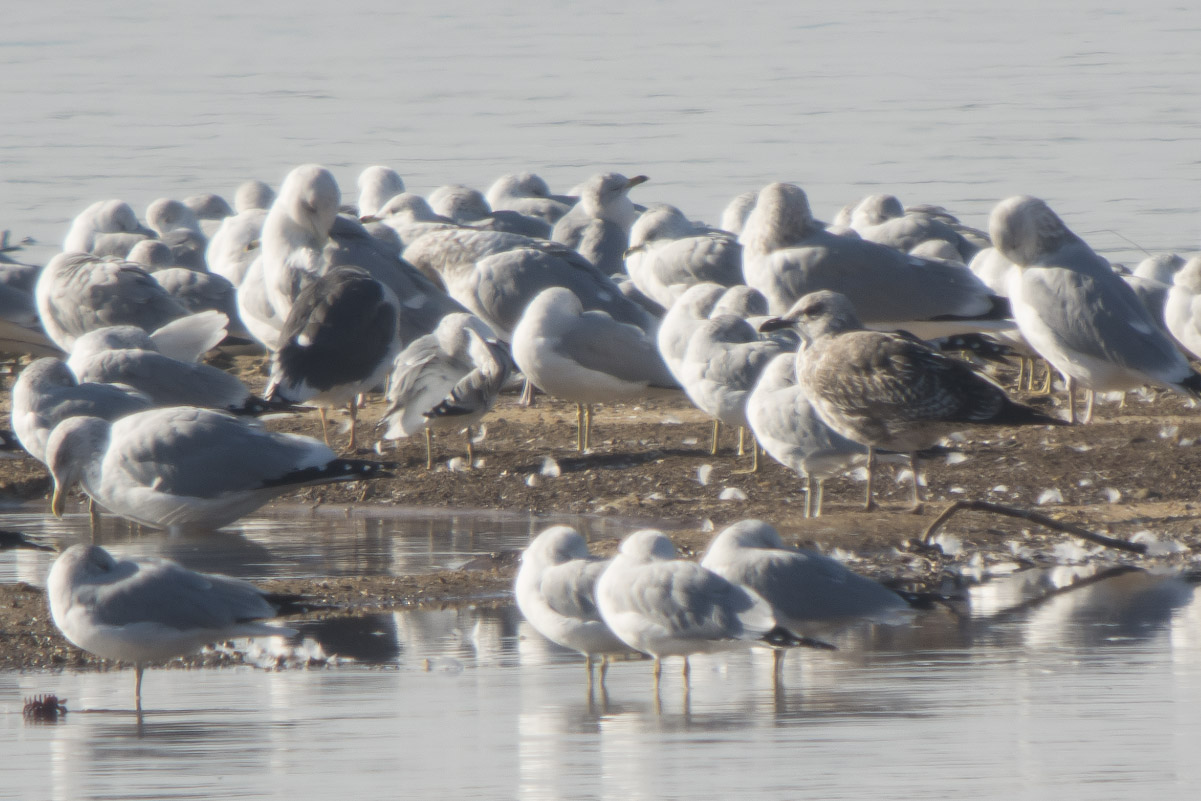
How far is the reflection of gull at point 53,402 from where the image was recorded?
30.7 feet

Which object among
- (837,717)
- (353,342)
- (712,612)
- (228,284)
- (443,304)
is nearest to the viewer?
(837,717)

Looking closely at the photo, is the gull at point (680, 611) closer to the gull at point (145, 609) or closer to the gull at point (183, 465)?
the gull at point (145, 609)

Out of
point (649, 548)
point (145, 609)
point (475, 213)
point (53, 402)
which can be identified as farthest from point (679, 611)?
point (475, 213)

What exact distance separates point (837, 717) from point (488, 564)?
8.78 ft

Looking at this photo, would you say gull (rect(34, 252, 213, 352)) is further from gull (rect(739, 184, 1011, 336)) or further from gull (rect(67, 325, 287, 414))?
gull (rect(739, 184, 1011, 336))

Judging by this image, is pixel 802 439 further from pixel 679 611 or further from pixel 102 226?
pixel 102 226

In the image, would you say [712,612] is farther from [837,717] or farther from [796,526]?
[796,526]

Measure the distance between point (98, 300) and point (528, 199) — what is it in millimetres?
8339

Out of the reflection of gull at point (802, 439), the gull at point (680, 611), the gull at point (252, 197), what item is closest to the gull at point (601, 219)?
the gull at point (252, 197)

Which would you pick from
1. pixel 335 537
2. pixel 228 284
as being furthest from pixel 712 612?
pixel 228 284

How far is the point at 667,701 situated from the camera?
579 centimetres

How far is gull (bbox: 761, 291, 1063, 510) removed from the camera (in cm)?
851

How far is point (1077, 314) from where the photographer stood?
35.3 ft

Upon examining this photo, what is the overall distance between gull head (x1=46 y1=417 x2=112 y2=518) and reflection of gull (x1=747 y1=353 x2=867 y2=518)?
2.96 metres
